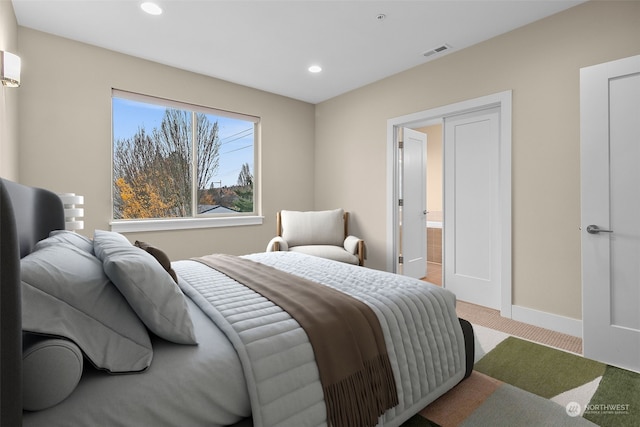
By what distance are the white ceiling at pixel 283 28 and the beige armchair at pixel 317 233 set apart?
1812 mm

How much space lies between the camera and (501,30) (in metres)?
2.94

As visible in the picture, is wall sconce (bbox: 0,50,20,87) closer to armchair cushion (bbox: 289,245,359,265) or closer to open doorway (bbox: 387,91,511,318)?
armchair cushion (bbox: 289,245,359,265)

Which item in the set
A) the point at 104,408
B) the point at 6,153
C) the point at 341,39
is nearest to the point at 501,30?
the point at 341,39

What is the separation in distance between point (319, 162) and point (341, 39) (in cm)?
214

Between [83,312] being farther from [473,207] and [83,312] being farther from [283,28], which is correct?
[473,207]

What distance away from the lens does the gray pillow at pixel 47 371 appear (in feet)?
2.57

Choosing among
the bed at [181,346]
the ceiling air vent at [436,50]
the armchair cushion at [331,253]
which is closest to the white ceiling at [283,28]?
the ceiling air vent at [436,50]

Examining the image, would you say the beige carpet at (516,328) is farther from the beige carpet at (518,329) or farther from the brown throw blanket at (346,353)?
the brown throw blanket at (346,353)

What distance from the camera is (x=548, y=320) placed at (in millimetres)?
2756

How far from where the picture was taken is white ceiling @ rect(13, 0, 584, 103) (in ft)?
8.41

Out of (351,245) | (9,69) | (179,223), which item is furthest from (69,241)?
(351,245)

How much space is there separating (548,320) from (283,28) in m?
3.47

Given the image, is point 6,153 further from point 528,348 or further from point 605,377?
point 605,377

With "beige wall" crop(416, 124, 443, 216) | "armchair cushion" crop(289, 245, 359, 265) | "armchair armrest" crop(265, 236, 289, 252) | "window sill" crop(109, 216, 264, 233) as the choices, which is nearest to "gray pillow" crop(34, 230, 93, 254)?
"window sill" crop(109, 216, 264, 233)
